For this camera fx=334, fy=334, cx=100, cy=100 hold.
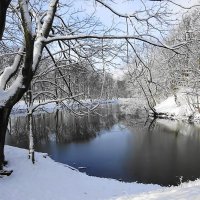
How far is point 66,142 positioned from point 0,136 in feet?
51.8

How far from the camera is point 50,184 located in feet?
37.3

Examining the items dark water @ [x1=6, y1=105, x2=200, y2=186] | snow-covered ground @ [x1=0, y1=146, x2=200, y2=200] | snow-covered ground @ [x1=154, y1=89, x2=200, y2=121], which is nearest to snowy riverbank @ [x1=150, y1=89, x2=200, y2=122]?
snow-covered ground @ [x1=154, y1=89, x2=200, y2=121]

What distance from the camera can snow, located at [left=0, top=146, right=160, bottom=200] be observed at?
404 inches

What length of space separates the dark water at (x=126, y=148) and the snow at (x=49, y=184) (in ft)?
9.18

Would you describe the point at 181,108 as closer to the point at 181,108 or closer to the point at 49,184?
the point at 181,108

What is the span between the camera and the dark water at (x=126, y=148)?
57.0ft

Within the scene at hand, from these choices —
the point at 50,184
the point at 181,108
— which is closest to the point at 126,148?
the point at 50,184

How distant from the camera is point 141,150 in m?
22.7

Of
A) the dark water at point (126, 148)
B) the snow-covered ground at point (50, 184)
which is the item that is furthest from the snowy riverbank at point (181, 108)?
the snow-covered ground at point (50, 184)

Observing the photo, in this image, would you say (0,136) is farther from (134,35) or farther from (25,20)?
(134,35)

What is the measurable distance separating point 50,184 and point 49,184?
4 cm

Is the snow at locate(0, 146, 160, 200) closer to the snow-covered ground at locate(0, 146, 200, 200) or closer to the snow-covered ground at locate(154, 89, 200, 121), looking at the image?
the snow-covered ground at locate(0, 146, 200, 200)

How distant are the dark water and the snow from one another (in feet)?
9.18

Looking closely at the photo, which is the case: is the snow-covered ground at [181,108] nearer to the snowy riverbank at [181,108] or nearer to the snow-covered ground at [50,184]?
the snowy riverbank at [181,108]
